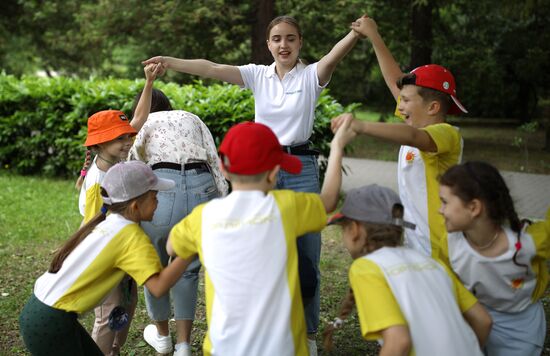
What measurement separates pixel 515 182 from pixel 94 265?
9.95 m

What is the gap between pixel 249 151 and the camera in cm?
235

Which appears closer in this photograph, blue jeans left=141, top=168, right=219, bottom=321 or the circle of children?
the circle of children

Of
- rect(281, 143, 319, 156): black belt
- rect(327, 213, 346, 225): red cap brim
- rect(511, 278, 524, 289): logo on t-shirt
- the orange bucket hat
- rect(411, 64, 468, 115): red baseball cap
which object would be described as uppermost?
rect(411, 64, 468, 115): red baseball cap

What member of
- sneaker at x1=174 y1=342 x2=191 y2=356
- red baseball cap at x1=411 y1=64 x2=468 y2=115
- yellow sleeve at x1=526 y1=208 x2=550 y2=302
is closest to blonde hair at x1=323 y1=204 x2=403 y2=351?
yellow sleeve at x1=526 y1=208 x2=550 y2=302

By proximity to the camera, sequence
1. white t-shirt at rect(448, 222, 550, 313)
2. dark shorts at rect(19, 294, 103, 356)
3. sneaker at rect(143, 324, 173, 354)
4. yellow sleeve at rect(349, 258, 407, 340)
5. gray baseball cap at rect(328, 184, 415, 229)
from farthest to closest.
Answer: sneaker at rect(143, 324, 173, 354) → dark shorts at rect(19, 294, 103, 356) → white t-shirt at rect(448, 222, 550, 313) → gray baseball cap at rect(328, 184, 415, 229) → yellow sleeve at rect(349, 258, 407, 340)

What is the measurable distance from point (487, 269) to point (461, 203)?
0.34 metres

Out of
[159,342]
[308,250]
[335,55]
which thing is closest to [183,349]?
[159,342]

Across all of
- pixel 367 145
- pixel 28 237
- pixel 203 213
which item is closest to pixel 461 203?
pixel 203 213

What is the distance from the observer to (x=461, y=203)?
8.59 feet

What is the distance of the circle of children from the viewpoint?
2.32 m

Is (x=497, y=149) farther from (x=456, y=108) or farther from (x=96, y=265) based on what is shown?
(x=96, y=265)

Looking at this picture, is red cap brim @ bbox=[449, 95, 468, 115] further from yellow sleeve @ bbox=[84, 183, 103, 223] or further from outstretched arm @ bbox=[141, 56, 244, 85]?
yellow sleeve @ bbox=[84, 183, 103, 223]

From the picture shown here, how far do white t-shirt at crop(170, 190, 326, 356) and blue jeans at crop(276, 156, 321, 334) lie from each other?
1.13 meters

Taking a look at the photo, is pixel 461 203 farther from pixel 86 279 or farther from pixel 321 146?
pixel 321 146
